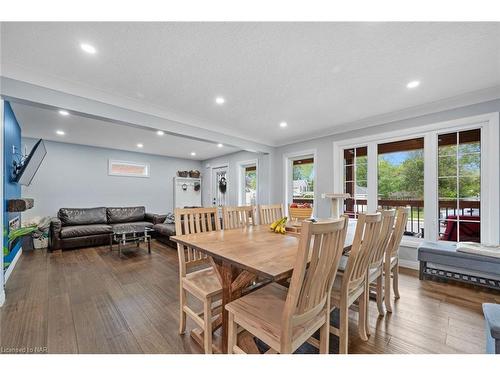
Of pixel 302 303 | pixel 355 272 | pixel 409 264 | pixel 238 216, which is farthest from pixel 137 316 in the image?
pixel 409 264

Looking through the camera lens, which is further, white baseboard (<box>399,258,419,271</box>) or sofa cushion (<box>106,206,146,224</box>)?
sofa cushion (<box>106,206,146,224</box>)

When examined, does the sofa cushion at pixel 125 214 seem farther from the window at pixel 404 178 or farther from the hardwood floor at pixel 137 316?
the window at pixel 404 178

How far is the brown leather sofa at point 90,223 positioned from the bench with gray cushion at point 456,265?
508cm

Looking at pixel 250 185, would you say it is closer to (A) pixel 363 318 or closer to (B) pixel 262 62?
(B) pixel 262 62

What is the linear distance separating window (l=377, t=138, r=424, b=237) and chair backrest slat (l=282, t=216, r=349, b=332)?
301 centimetres

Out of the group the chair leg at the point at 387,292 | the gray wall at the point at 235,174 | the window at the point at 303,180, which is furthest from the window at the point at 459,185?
the gray wall at the point at 235,174

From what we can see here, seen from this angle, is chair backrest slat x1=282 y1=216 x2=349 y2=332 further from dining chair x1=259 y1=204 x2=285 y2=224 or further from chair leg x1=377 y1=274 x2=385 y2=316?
dining chair x1=259 y1=204 x2=285 y2=224

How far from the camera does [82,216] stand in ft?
16.6

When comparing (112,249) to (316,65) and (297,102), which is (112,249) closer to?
(297,102)

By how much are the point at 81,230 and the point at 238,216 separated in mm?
3995

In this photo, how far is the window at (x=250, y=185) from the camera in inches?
244

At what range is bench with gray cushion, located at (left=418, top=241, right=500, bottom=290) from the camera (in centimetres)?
241

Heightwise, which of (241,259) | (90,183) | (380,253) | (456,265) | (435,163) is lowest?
(456,265)

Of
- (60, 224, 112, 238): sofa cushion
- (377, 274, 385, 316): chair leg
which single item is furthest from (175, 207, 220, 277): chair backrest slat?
(60, 224, 112, 238): sofa cushion
